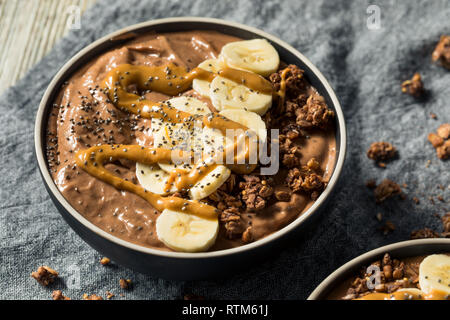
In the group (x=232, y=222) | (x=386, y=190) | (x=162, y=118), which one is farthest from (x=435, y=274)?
(x=162, y=118)

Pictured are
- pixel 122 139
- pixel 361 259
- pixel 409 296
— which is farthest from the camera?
pixel 122 139

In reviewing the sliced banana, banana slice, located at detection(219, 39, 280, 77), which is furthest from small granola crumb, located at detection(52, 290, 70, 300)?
the sliced banana

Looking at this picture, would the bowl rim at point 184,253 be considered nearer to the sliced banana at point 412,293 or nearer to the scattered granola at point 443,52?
the sliced banana at point 412,293

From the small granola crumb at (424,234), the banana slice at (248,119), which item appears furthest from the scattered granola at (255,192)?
the small granola crumb at (424,234)

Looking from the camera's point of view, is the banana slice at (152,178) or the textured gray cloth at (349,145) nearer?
the banana slice at (152,178)

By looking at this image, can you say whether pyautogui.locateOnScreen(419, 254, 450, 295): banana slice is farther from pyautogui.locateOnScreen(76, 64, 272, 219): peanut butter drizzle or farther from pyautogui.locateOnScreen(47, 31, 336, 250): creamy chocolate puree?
pyautogui.locateOnScreen(76, 64, 272, 219): peanut butter drizzle

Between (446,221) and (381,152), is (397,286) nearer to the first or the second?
(446,221)

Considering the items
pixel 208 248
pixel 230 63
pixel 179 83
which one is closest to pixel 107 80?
pixel 179 83
